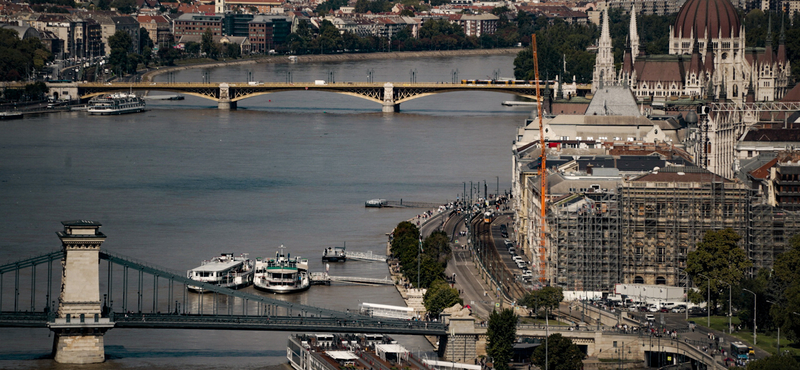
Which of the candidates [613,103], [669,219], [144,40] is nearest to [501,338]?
[669,219]

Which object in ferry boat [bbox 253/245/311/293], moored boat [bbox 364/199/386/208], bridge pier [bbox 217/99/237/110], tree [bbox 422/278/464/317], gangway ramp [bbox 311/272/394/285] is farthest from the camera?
bridge pier [bbox 217/99/237/110]

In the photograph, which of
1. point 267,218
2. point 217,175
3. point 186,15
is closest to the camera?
point 267,218

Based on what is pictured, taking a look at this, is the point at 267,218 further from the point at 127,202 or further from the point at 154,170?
the point at 154,170

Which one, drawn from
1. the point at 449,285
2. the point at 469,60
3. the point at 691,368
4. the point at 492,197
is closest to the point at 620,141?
the point at 492,197

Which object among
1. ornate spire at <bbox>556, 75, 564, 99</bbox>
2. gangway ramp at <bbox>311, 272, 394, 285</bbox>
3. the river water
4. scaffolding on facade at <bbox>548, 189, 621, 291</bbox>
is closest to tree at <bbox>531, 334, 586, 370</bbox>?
the river water

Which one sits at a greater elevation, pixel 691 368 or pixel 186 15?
pixel 186 15

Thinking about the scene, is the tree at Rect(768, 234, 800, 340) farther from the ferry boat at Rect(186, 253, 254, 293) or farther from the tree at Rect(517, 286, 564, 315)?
the ferry boat at Rect(186, 253, 254, 293)

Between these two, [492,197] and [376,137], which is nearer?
[492,197]

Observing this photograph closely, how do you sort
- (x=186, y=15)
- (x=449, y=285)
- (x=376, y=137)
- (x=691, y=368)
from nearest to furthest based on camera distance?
(x=691, y=368) < (x=449, y=285) < (x=376, y=137) < (x=186, y=15)
